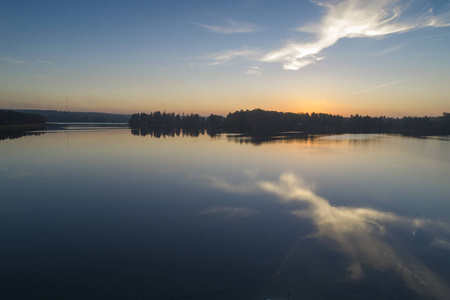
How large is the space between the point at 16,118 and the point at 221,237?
398 ft

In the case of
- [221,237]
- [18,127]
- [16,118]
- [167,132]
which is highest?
[16,118]

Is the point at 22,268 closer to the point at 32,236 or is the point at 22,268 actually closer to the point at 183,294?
the point at 32,236

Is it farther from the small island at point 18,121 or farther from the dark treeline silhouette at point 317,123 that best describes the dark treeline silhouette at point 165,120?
the small island at point 18,121

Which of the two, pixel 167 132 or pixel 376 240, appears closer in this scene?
pixel 376 240

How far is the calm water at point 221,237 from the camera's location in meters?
7.91

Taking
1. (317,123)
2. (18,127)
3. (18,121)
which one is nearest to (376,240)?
(18,127)

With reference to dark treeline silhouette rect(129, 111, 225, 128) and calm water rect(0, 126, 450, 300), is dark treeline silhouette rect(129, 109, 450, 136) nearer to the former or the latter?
dark treeline silhouette rect(129, 111, 225, 128)

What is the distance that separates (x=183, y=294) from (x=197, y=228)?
4.44 meters

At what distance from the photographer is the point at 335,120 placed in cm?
15575

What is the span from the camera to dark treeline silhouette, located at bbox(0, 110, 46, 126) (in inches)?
3551

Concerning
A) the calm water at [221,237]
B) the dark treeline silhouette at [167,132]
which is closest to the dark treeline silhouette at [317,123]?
the dark treeline silhouette at [167,132]

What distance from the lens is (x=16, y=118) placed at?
99375 mm

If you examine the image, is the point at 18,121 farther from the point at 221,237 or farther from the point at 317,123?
the point at 317,123

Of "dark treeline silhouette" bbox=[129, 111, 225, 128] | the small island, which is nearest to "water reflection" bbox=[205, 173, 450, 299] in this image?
the small island
